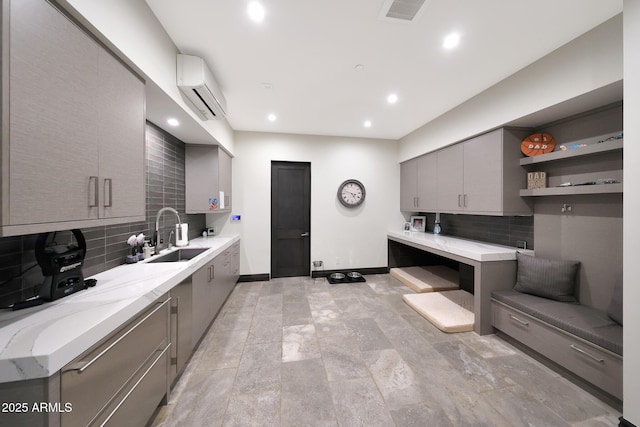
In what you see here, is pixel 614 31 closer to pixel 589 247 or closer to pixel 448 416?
pixel 589 247

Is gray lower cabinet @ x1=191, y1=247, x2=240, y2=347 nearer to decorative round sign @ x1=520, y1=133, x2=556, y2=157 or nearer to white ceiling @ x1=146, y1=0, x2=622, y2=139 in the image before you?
white ceiling @ x1=146, y1=0, x2=622, y2=139

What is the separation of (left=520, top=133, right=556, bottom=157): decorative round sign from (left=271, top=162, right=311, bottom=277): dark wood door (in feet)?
10.3

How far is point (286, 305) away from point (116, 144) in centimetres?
260

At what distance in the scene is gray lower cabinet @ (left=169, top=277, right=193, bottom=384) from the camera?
5.43ft

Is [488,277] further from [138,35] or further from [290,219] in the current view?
[138,35]

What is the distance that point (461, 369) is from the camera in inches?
74.9

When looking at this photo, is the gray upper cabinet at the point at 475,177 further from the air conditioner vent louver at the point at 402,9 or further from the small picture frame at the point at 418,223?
the air conditioner vent louver at the point at 402,9

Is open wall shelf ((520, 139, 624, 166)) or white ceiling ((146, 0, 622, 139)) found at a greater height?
white ceiling ((146, 0, 622, 139))

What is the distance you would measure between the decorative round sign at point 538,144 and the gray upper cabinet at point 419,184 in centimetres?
121

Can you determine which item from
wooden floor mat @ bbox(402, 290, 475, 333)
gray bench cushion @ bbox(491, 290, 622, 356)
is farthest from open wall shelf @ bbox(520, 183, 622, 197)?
wooden floor mat @ bbox(402, 290, 475, 333)

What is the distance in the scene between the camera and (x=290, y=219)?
14.1 feet

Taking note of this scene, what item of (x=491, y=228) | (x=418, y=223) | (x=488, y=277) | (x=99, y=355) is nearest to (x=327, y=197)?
(x=418, y=223)

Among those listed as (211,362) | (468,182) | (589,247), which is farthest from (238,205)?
(589,247)

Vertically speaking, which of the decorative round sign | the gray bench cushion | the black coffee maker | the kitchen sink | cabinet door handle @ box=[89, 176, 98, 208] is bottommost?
the gray bench cushion
